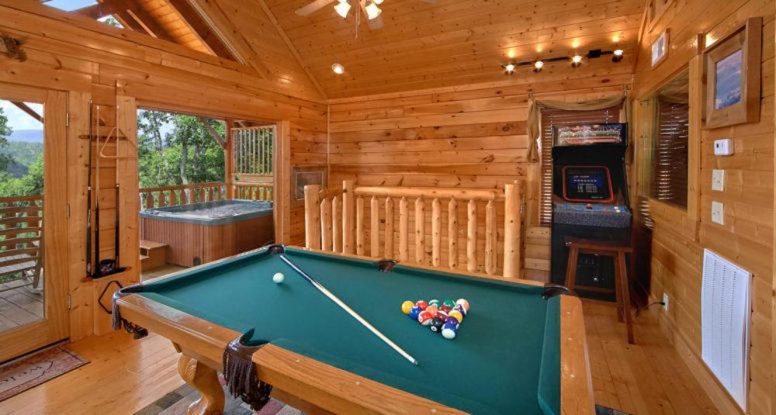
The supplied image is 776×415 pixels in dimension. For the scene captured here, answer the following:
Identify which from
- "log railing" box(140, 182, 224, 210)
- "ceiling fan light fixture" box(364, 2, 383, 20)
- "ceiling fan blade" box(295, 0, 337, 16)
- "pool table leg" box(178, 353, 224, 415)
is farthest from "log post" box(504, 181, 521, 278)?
"log railing" box(140, 182, 224, 210)

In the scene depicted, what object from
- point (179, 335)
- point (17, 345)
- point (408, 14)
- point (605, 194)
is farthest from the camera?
point (408, 14)

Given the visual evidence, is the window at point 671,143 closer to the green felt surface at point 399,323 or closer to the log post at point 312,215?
the green felt surface at point 399,323

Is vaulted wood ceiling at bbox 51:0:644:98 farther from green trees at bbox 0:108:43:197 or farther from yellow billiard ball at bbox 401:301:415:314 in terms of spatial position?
yellow billiard ball at bbox 401:301:415:314

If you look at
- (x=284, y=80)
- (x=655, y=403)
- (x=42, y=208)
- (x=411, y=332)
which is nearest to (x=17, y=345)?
(x=42, y=208)

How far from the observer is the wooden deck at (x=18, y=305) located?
8.41 ft

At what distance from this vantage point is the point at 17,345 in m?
2.54

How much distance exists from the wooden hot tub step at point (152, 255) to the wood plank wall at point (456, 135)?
7.98 feet

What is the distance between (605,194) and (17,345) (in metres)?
4.75

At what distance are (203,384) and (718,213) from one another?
2876mm

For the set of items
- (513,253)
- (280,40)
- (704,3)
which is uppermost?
(280,40)

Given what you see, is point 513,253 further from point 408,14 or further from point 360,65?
point 360,65

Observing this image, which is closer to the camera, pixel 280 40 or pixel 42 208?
pixel 42 208

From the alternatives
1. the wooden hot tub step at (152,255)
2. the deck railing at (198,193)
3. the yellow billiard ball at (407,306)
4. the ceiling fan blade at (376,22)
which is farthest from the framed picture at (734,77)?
the deck railing at (198,193)

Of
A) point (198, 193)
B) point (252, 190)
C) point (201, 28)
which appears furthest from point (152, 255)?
point (201, 28)
